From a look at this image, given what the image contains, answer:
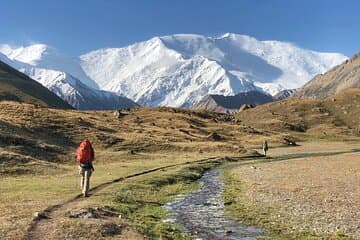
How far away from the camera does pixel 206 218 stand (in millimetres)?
33938

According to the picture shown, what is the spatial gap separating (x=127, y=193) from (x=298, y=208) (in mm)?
14639

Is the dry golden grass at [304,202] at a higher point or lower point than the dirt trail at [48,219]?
higher

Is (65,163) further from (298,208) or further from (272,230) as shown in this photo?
(272,230)

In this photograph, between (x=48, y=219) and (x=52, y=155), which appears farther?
(x=52, y=155)

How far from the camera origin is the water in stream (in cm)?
2853

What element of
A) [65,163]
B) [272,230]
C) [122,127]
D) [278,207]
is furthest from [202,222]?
[122,127]

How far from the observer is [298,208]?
1433 inches

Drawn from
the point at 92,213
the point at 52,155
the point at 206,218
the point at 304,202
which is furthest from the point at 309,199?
the point at 52,155

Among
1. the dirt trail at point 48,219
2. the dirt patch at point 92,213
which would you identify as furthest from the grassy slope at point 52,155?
the dirt patch at point 92,213

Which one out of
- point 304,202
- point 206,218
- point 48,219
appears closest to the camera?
point 48,219

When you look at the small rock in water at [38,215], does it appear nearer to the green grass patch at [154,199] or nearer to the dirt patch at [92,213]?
the dirt patch at [92,213]

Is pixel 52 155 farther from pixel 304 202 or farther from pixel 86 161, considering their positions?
pixel 304 202

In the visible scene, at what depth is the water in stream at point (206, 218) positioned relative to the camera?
93.6 ft

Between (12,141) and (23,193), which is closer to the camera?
(23,193)
